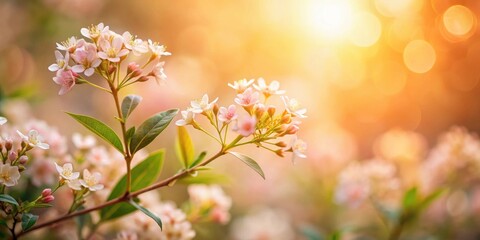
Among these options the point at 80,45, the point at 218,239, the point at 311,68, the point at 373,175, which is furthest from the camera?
the point at 311,68

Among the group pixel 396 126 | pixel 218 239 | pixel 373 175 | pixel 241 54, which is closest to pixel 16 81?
pixel 218 239

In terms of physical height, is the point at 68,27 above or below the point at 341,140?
below

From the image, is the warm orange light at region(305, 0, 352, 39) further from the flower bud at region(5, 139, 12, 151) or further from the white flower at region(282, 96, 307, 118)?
the flower bud at region(5, 139, 12, 151)

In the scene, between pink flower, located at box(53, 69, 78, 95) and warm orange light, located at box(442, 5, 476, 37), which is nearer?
pink flower, located at box(53, 69, 78, 95)

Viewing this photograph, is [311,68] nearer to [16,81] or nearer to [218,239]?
[218,239]

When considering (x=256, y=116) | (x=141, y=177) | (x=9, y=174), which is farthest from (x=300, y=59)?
(x=9, y=174)

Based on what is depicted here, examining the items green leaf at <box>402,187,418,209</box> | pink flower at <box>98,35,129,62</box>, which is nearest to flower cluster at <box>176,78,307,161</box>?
pink flower at <box>98,35,129,62</box>
